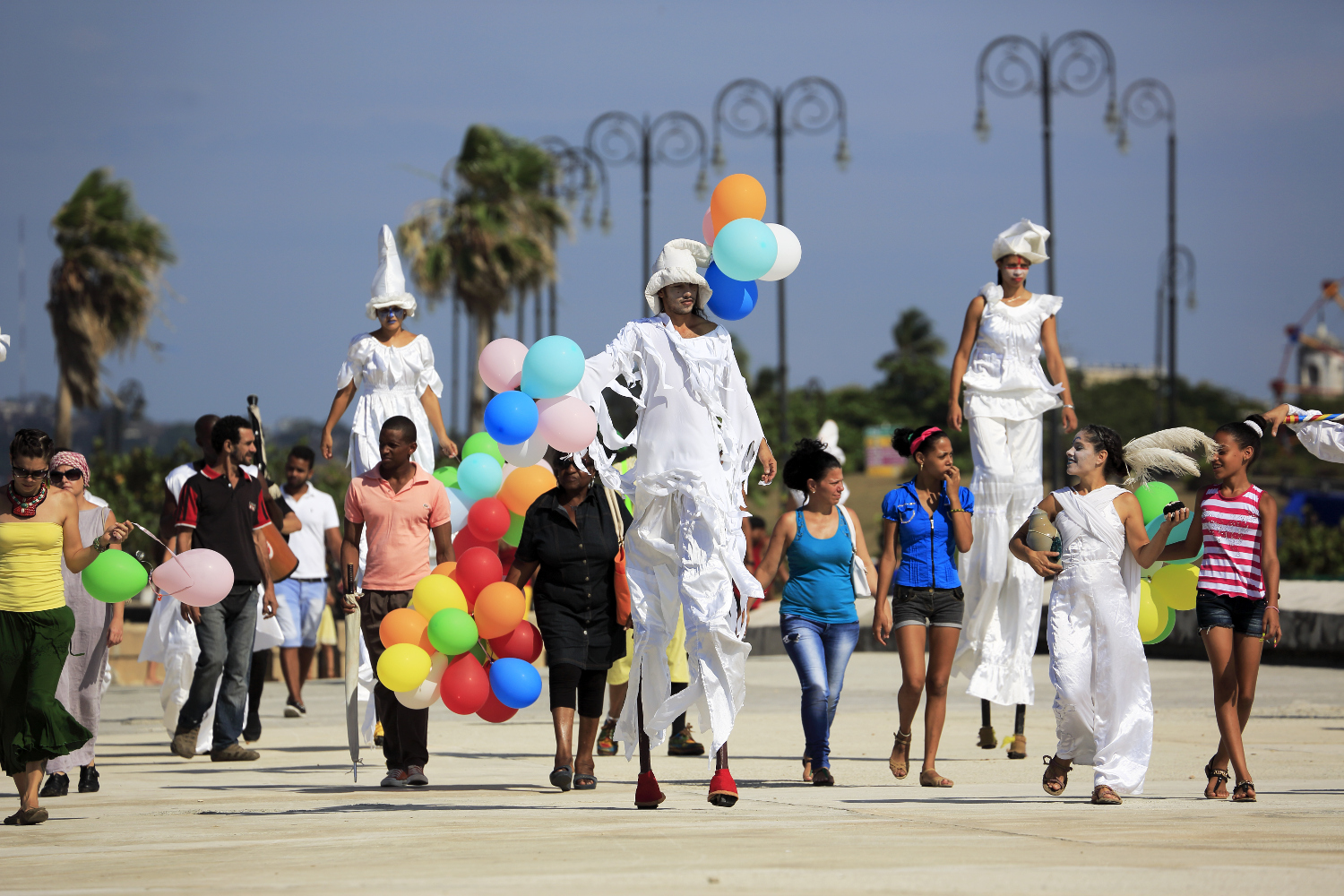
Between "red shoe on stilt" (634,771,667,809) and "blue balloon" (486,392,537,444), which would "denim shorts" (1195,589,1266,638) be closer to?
"red shoe on stilt" (634,771,667,809)

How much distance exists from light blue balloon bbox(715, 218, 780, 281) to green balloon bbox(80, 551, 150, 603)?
140 inches

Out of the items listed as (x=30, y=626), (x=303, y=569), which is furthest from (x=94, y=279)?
(x=30, y=626)

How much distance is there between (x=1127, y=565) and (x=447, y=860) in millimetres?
3869

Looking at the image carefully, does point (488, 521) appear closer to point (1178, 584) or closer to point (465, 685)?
point (465, 685)

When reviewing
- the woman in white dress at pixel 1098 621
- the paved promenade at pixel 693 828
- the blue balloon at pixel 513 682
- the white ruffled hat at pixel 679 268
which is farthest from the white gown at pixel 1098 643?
the blue balloon at pixel 513 682

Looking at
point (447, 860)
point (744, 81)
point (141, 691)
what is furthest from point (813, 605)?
point (744, 81)

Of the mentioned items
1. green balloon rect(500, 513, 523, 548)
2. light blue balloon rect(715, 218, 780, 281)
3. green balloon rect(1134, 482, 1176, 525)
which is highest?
light blue balloon rect(715, 218, 780, 281)

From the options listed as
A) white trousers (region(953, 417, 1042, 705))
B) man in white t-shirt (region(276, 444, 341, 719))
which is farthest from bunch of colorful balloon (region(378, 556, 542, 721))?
man in white t-shirt (region(276, 444, 341, 719))

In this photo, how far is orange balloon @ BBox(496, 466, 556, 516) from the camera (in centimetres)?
926

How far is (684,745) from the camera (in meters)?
10.5

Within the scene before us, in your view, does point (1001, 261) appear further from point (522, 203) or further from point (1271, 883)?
point (522, 203)

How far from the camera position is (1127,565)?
25.6ft

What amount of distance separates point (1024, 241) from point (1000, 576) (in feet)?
7.47

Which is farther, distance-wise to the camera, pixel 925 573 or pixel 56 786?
pixel 925 573
